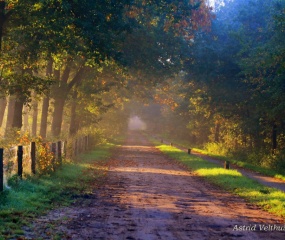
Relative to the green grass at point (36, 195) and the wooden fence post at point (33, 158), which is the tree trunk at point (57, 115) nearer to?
the green grass at point (36, 195)

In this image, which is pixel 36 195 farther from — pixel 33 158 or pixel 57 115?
pixel 57 115

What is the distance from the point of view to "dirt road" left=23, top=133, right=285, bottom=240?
8.40m

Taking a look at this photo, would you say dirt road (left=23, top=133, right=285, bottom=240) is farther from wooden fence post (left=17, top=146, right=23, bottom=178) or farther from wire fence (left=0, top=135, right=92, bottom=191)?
wooden fence post (left=17, top=146, right=23, bottom=178)

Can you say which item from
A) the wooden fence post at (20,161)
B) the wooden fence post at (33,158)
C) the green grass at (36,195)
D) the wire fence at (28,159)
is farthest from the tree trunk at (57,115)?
the wooden fence post at (20,161)

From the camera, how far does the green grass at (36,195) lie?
905 centimetres

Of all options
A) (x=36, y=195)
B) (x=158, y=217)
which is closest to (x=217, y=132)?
(x=36, y=195)

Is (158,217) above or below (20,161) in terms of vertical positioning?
below

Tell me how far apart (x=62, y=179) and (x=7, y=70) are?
692 centimetres

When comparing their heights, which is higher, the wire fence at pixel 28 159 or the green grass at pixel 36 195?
the wire fence at pixel 28 159

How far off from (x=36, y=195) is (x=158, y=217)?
4.17m

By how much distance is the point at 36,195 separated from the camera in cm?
1245

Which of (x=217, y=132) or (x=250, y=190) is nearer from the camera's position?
(x=250, y=190)

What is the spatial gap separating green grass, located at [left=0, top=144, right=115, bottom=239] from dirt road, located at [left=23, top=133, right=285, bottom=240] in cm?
40

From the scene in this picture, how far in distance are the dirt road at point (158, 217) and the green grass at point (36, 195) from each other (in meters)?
0.40
